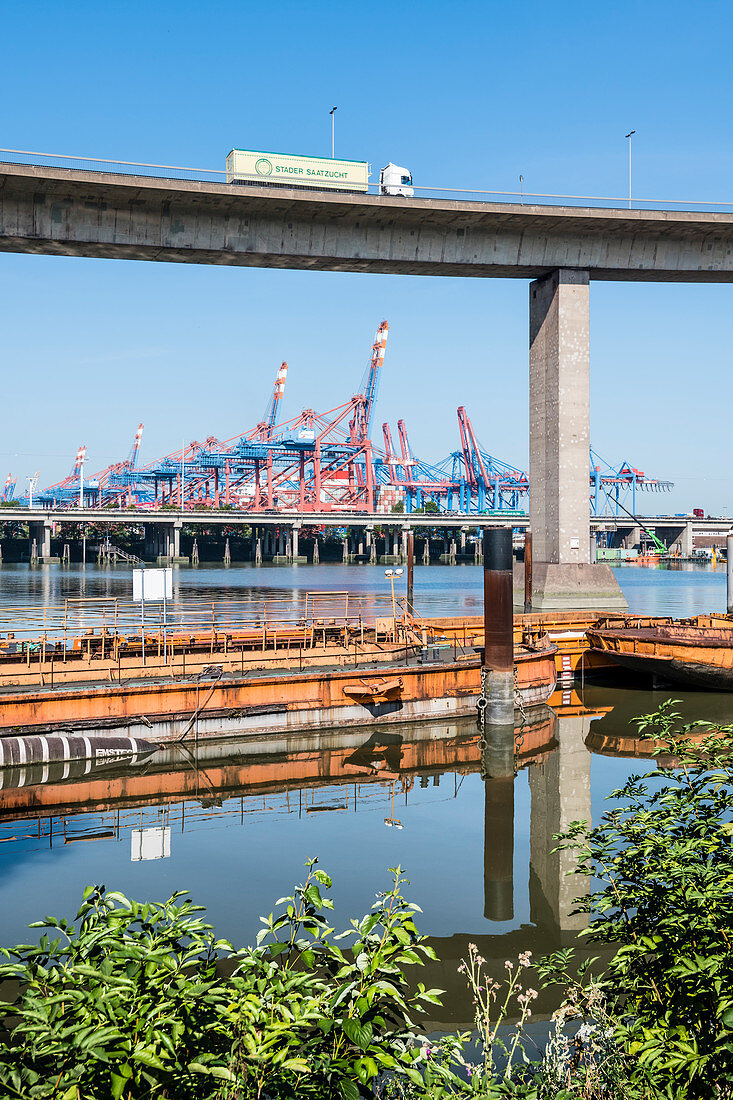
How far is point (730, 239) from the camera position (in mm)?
40250

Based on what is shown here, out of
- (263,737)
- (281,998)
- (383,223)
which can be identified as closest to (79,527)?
(383,223)

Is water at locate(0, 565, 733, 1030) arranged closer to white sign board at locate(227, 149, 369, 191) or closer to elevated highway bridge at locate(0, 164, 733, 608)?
elevated highway bridge at locate(0, 164, 733, 608)

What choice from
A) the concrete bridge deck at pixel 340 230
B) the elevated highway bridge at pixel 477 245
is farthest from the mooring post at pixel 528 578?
the concrete bridge deck at pixel 340 230

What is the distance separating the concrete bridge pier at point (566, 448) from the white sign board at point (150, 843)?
25.1 m

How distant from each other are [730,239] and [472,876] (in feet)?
119

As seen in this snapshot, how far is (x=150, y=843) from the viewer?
15805 millimetres

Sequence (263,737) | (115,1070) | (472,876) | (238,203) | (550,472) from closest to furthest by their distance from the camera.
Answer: (115,1070), (472,876), (263,737), (238,203), (550,472)

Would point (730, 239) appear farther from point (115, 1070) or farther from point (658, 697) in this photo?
point (115, 1070)

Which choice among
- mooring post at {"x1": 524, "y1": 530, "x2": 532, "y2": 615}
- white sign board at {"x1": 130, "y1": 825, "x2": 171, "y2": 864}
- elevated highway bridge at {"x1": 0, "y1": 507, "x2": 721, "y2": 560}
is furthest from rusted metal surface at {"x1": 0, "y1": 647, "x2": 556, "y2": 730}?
elevated highway bridge at {"x1": 0, "y1": 507, "x2": 721, "y2": 560}

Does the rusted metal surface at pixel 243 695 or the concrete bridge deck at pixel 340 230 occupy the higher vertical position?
the concrete bridge deck at pixel 340 230

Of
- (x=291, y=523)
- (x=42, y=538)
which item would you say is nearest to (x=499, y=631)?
(x=42, y=538)

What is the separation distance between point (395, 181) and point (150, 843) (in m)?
31.2

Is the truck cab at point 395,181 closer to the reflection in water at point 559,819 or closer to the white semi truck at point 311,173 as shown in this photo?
the white semi truck at point 311,173

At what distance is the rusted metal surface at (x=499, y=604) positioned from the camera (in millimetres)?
22797
